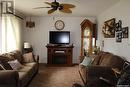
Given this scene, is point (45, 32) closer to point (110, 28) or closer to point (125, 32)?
point (110, 28)

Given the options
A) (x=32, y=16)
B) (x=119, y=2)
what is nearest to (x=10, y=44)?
(x=32, y=16)

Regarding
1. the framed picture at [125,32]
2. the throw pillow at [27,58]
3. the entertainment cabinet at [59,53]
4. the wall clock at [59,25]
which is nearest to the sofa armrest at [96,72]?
the framed picture at [125,32]

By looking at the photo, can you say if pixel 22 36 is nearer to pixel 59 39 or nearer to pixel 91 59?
pixel 59 39

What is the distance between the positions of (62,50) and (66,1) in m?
3.21

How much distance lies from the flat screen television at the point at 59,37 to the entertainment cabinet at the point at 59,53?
307mm

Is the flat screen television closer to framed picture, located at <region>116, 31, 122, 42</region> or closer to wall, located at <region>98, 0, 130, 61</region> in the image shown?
wall, located at <region>98, 0, 130, 61</region>

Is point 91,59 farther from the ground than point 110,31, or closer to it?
closer to it

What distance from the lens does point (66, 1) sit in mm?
5355

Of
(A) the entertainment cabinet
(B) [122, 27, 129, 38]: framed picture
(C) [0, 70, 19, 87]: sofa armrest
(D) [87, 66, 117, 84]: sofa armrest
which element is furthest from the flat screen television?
(C) [0, 70, 19, 87]: sofa armrest

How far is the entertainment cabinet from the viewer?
26.5ft

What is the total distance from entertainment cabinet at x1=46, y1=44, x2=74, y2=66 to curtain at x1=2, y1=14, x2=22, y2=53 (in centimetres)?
158

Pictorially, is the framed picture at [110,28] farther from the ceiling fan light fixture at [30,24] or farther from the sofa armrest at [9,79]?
the ceiling fan light fixture at [30,24]

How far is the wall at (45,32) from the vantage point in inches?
339

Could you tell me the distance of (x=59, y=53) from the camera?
8.15 metres
